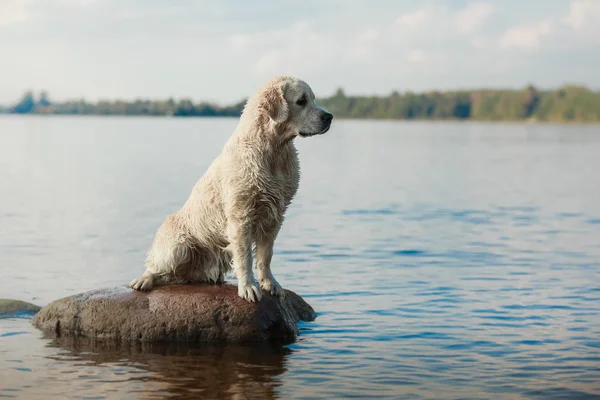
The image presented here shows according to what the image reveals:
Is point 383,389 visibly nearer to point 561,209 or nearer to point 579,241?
point 579,241

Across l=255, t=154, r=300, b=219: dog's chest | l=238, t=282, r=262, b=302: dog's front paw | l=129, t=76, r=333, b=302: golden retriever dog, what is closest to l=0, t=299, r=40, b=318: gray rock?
l=129, t=76, r=333, b=302: golden retriever dog

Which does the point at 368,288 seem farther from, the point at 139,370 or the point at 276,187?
the point at 139,370

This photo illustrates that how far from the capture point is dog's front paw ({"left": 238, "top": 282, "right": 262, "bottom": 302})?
34.7ft

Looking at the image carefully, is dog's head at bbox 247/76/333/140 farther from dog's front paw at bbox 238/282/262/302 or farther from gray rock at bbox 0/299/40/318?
gray rock at bbox 0/299/40/318

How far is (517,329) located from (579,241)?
31.8 feet

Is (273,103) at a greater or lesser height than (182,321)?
greater

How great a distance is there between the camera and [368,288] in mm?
15297

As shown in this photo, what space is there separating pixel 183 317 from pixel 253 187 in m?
1.92

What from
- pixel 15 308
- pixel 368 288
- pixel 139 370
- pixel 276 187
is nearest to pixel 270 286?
pixel 276 187

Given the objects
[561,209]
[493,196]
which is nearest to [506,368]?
[561,209]

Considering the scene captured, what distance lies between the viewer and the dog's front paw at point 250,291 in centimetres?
1057

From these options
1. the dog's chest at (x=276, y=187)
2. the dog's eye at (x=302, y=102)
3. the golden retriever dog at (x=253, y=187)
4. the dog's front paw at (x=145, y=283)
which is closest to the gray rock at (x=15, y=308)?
the dog's front paw at (x=145, y=283)

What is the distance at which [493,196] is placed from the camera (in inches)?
1299

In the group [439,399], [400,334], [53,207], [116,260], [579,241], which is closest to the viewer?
[439,399]
